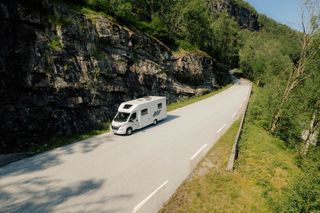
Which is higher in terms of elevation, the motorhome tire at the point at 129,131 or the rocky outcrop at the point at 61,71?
the rocky outcrop at the point at 61,71

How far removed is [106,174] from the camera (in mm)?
11898

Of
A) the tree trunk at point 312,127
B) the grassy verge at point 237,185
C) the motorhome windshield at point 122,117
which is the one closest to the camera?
the grassy verge at point 237,185

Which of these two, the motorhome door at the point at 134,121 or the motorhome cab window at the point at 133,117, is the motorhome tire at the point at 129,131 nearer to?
the motorhome door at the point at 134,121

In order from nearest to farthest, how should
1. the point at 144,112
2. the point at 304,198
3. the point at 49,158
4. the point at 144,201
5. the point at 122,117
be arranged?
the point at 304,198 → the point at 144,201 → the point at 49,158 → the point at 122,117 → the point at 144,112

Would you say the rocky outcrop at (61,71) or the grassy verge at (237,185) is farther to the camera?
the rocky outcrop at (61,71)

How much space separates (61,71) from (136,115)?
7.33 meters

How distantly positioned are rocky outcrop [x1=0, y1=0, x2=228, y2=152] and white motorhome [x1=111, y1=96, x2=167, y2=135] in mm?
3373

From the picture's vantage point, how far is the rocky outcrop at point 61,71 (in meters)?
16.4

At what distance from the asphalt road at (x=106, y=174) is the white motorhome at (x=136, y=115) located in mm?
686

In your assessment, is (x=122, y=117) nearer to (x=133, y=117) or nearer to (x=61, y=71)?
(x=133, y=117)

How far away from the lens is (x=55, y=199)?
9.66 metres

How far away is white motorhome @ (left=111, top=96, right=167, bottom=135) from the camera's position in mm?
18266

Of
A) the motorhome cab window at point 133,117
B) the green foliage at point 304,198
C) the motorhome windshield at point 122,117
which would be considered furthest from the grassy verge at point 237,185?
the motorhome windshield at point 122,117

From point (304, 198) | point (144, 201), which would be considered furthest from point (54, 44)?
point (304, 198)
